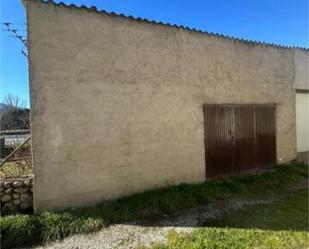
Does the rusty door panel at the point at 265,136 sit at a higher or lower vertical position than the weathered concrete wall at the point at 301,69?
lower

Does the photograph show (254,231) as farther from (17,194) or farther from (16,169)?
(16,169)

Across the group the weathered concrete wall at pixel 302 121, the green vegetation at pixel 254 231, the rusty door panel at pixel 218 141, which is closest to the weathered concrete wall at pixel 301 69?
the weathered concrete wall at pixel 302 121

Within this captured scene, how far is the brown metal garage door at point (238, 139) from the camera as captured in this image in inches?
317

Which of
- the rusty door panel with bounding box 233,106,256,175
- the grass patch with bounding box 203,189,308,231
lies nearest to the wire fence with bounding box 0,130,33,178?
the grass patch with bounding box 203,189,308,231

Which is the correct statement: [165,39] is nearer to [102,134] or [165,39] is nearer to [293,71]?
[102,134]

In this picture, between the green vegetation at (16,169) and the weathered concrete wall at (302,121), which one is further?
the weathered concrete wall at (302,121)

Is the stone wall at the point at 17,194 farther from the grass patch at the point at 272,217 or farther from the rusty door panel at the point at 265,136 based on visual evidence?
the rusty door panel at the point at 265,136

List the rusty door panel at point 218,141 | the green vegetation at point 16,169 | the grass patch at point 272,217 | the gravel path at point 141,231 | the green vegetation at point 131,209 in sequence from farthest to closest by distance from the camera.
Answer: the rusty door panel at point 218,141
the green vegetation at point 16,169
the grass patch at point 272,217
the green vegetation at point 131,209
the gravel path at point 141,231

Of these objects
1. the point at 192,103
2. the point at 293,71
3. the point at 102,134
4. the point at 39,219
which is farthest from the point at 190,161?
the point at 293,71

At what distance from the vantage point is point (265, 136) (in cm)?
948

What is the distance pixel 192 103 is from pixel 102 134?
2601mm

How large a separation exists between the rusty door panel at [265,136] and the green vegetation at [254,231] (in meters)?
2.86

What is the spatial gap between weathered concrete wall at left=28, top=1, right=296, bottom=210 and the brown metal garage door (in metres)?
0.30

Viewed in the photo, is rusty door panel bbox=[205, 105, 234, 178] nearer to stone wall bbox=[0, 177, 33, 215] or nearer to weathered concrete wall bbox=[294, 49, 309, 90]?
weathered concrete wall bbox=[294, 49, 309, 90]
